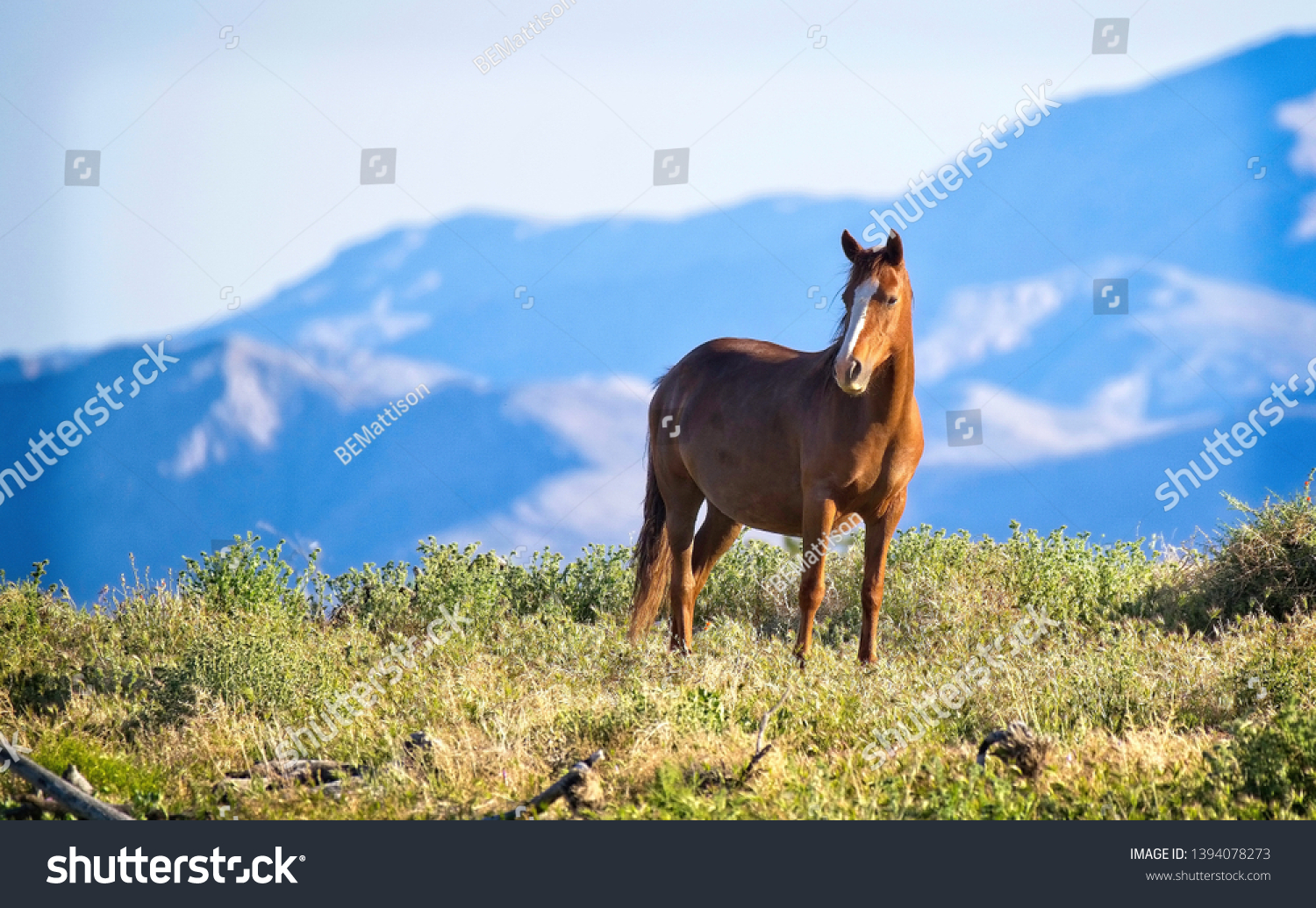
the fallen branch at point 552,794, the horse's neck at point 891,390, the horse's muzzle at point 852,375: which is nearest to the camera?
the fallen branch at point 552,794

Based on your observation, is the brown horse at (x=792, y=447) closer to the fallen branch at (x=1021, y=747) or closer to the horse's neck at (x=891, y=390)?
the horse's neck at (x=891, y=390)

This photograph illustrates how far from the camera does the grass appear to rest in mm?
4629

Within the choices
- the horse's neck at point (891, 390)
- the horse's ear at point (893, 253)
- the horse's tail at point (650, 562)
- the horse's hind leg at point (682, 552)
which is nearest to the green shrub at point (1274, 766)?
the horse's neck at point (891, 390)

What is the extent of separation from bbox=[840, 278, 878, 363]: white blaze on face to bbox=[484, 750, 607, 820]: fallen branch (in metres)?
2.61

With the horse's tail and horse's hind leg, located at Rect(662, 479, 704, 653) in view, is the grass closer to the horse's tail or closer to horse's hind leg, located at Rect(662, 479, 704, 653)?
horse's hind leg, located at Rect(662, 479, 704, 653)

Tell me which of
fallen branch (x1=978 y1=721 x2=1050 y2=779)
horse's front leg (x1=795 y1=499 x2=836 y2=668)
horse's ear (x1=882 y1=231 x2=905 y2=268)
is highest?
horse's ear (x1=882 y1=231 x2=905 y2=268)

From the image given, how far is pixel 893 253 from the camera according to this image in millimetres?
6207

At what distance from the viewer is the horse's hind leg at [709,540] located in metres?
8.22

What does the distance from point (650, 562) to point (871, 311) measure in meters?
2.97

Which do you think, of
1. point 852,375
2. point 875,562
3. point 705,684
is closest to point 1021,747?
point 705,684

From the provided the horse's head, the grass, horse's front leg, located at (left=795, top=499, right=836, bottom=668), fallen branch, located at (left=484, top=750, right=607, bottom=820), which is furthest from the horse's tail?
fallen branch, located at (left=484, top=750, right=607, bottom=820)

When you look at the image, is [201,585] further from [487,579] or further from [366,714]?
[366,714]

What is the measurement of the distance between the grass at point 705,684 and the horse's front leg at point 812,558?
24cm

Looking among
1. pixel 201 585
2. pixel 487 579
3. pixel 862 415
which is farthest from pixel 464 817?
Answer: pixel 201 585
